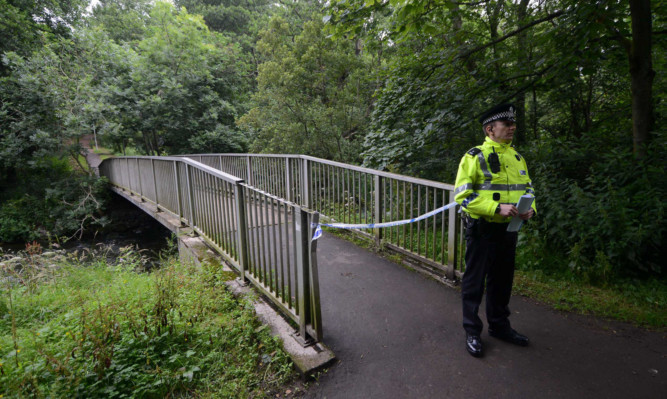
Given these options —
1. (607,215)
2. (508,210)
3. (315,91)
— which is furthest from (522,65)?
(315,91)

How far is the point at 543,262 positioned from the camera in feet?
14.7

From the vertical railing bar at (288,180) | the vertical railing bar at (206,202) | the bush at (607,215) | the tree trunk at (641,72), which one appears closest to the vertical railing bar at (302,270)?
the vertical railing bar at (206,202)

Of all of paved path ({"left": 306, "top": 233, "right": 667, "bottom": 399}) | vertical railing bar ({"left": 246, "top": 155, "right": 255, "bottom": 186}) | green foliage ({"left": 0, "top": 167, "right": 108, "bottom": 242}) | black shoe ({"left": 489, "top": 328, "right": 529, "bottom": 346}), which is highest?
vertical railing bar ({"left": 246, "top": 155, "right": 255, "bottom": 186})

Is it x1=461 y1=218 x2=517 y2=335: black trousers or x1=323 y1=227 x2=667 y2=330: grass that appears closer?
x1=461 y1=218 x2=517 y2=335: black trousers

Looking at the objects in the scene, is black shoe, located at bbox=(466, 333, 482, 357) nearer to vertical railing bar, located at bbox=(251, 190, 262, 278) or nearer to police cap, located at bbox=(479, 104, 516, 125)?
police cap, located at bbox=(479, 104, 516, 125)

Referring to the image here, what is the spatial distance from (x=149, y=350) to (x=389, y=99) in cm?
571

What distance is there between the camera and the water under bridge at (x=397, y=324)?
98.3 inches

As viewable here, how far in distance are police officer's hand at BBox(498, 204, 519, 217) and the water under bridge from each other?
3.91 feet

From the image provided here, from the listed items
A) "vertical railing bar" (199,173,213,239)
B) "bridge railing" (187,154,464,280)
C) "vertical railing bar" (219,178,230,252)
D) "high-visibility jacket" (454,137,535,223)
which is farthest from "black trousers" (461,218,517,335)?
"vertical railing bar" (199,173,213,239)

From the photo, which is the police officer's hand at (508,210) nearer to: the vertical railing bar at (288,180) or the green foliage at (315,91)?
the vertical railing bar at (288,180)

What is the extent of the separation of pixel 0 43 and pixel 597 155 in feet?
69.7

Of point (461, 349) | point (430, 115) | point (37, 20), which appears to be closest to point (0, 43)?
point (37, 20)

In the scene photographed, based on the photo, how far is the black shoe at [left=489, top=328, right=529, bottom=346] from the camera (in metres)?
2.92

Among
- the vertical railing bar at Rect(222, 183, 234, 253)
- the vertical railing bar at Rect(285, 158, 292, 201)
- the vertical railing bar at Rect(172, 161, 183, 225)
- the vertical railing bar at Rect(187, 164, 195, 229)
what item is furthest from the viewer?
the vertical railing bar at Rect(285, 158, 292, 201)
